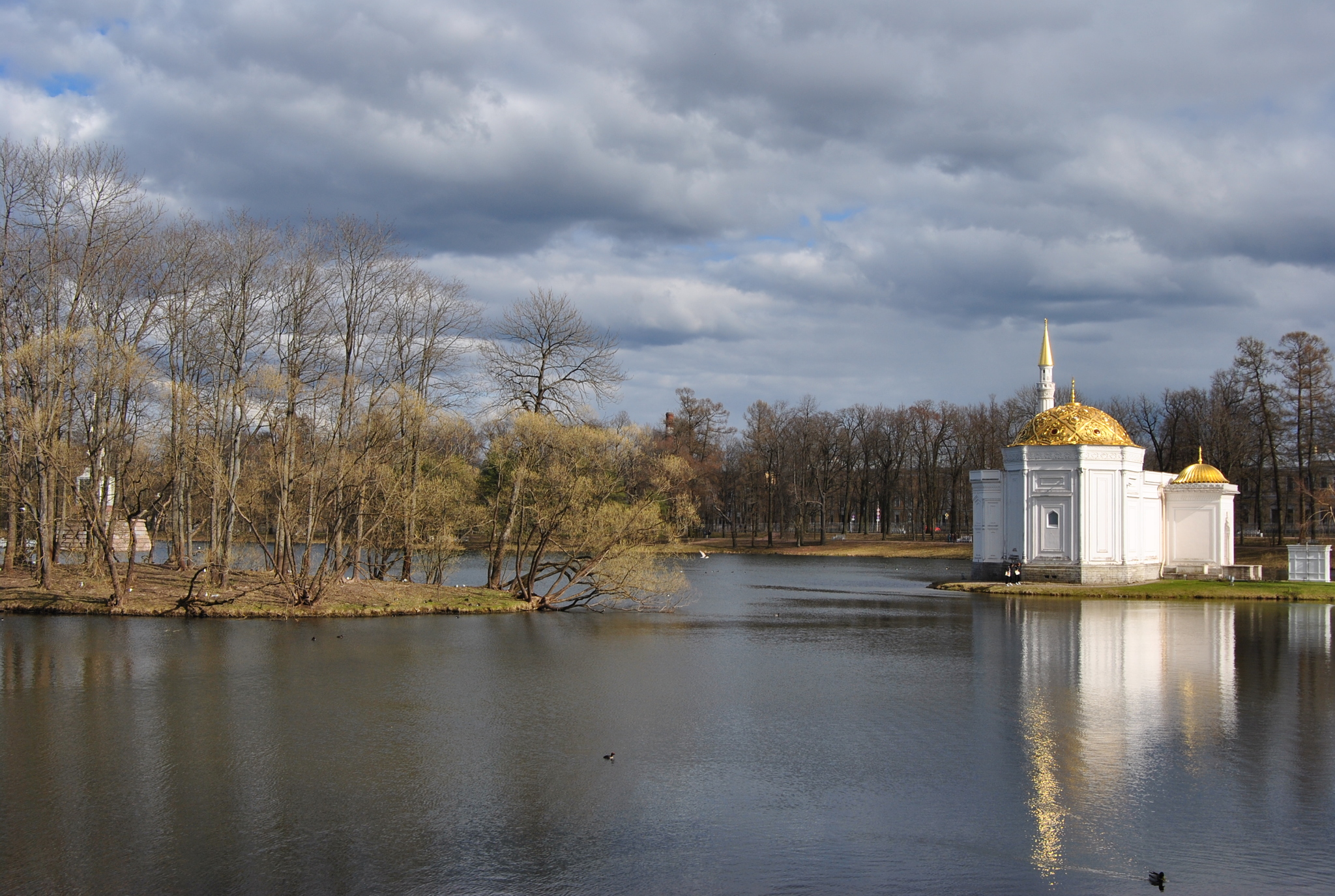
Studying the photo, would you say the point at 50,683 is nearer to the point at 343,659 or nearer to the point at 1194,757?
the point at 343,659

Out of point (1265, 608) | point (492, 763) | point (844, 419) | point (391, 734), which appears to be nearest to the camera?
point (492, 763)

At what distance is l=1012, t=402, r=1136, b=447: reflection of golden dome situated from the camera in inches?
1953

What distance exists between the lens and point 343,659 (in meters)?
22.4

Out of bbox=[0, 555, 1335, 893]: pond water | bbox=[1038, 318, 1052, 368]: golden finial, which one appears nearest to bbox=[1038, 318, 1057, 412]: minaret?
bbox=[1038, 318, 1052, 368]: golden finial

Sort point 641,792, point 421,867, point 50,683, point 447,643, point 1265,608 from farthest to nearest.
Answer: point 1265,608 → point 447,643 → point 50,683 → point 641,792 → point 421,867

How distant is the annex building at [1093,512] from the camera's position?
49000mm

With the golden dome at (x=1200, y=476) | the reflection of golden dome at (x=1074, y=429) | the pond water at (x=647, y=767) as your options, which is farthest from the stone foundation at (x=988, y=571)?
the pond water at (x=647, y=767)

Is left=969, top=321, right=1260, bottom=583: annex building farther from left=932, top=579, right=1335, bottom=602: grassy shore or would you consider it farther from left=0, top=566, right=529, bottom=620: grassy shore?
left=0, top=566, right=529, bottom=620: grassy shore

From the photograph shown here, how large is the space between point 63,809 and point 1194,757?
48.7ft

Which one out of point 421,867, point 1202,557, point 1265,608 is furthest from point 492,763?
point 1202,557

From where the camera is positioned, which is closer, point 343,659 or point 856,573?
point 343,659

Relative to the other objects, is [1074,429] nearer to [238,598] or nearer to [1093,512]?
[1093,512]

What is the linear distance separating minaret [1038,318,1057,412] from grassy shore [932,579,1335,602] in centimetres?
1411

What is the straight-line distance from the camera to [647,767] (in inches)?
543
